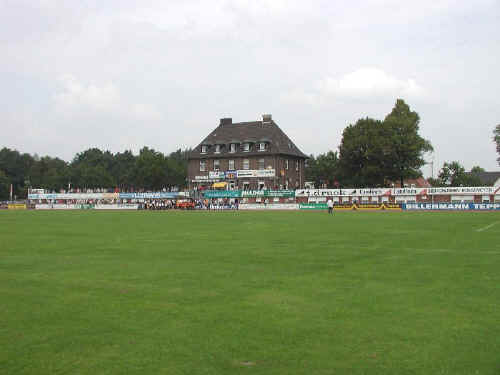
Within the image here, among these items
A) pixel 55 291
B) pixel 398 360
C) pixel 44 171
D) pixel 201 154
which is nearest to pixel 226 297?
pixel 55 291

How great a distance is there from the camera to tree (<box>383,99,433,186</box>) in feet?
256

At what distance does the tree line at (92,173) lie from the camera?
116 meters

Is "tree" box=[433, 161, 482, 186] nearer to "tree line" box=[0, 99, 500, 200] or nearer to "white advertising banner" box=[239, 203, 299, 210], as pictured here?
"tree line" box=[0, 99, 500, 200]

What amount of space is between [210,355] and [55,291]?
539 centimetres

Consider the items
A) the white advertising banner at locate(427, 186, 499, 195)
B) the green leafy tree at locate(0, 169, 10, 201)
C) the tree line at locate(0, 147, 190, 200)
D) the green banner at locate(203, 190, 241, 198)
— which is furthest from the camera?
the green leafy tree at locate(0, 169, 10, 201)

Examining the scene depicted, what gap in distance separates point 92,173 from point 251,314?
132 meters

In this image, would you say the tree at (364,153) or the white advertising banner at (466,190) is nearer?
the white advertising banner at (466,190)

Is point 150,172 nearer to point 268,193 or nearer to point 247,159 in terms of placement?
point 247,159

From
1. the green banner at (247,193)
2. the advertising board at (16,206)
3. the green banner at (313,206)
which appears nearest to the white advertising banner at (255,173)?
the green banner at (247,193)

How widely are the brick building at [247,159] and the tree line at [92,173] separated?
67.2 feet

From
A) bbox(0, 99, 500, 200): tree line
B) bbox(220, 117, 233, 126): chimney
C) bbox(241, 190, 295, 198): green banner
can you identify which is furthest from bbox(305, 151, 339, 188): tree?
bbox(241, 190, 295, 198): green banner

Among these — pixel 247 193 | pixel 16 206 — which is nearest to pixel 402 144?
pixel 247 193

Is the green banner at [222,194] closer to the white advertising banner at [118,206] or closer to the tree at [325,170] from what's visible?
the white advertising banner at [118,206]

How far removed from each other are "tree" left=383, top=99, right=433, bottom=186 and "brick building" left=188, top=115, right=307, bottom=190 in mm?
19176
